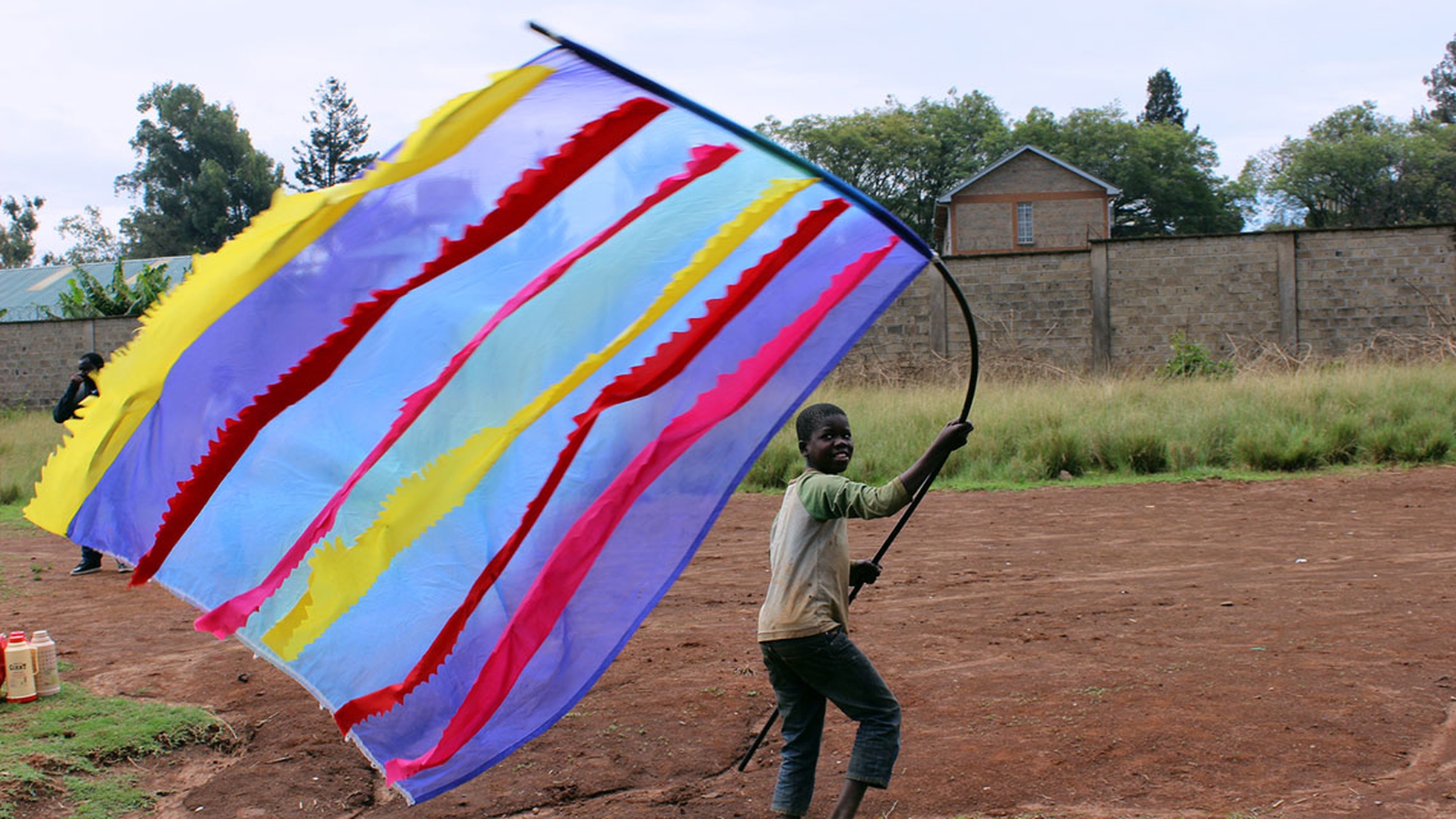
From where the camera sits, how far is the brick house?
50.0 meters

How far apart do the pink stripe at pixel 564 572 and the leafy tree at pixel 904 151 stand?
64.4 m

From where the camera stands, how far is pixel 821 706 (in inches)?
151

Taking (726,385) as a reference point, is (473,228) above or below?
above

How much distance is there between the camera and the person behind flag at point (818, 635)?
3.62 metres

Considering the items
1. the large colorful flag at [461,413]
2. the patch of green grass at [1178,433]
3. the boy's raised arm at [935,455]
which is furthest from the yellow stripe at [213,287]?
the patch of green grass at [1178,433]

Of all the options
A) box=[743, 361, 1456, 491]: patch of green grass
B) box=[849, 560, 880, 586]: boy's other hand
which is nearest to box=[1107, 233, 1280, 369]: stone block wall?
box=[743, 361, 1456, 491]: patch of green grass

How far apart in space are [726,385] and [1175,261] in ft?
55.9

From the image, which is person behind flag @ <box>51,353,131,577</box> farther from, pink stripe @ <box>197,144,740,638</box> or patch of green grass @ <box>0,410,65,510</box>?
pink stripe @ <box>197,144,740,638</box>

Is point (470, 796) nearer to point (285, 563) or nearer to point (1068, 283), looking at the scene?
point (285, 563)

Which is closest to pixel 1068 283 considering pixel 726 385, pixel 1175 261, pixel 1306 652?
pixel 1175 261

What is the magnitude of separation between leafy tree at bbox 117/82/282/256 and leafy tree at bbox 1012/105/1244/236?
155 ft

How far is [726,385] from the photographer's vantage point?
133 inches

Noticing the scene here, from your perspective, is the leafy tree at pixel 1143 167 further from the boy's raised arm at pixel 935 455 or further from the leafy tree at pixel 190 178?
the boy's raised arm at pixel 935 455

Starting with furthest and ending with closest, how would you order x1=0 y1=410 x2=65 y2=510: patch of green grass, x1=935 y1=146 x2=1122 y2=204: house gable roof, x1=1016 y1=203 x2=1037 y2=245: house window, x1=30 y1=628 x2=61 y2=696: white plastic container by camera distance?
x1=1016 y1=203 x2=1037 y2=245: house window → x1=935 y1=146 x2=1122 y2=204: house gable roof → x1=0 y1=410 x2=65 y2=510: patch of green grass → x1=30 y1=628 x2=61 y2=696: white plastic container
